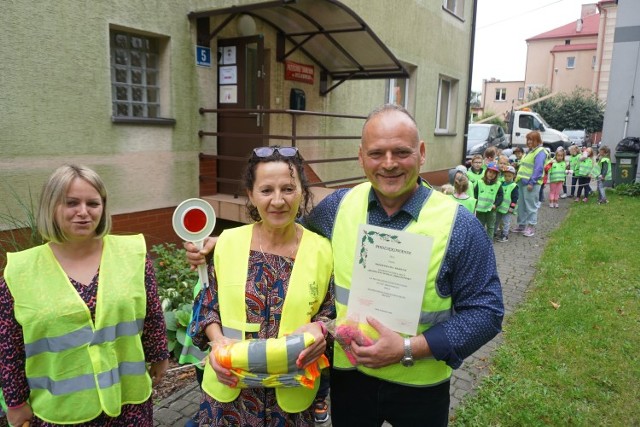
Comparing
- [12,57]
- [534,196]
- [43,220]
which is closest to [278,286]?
[43,220]

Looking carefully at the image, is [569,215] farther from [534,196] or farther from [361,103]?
[361,103]

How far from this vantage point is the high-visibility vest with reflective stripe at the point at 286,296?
1.83 m

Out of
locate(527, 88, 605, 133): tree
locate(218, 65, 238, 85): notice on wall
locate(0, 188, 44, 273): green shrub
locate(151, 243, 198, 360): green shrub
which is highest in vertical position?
locate(527, 88, 605, 133): tree

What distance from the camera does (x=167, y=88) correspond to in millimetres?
5980

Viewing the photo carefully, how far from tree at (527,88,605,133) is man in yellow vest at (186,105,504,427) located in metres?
45.8

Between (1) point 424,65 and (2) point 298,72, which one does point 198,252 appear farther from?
(1) point 424,65

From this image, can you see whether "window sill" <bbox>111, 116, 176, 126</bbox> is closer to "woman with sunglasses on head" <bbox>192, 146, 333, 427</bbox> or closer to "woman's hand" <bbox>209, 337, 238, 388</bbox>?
"woman with sunglasses on head" <bbox>192, 146, 333, 427</bbox>

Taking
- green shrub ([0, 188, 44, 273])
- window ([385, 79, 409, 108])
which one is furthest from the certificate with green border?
window ([385, 79, 409, 108])

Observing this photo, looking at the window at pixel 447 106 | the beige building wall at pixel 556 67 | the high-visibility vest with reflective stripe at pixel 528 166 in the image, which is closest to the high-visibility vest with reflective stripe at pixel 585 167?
the window at pixel 447 106

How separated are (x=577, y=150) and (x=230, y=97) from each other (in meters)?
11.7

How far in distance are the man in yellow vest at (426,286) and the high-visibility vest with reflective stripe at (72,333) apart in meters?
0.90

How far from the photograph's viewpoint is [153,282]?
215cm

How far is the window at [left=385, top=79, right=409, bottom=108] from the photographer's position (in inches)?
440

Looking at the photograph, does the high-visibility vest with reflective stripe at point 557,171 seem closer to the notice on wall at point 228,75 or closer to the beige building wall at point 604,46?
the notice on wall at point 228,75
